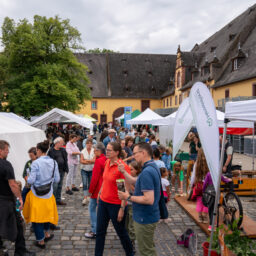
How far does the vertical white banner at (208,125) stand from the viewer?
13.0 feet

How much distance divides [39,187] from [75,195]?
12.2 ft

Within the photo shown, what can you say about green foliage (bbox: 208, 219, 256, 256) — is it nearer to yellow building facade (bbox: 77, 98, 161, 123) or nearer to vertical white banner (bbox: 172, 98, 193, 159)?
vertical white banner (bbox: 172, 98, 193, 159)

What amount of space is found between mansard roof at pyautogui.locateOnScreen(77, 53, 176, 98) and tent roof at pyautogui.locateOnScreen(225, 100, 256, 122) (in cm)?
4294

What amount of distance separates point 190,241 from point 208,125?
211cm

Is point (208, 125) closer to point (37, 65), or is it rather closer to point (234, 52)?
point (37, 65)

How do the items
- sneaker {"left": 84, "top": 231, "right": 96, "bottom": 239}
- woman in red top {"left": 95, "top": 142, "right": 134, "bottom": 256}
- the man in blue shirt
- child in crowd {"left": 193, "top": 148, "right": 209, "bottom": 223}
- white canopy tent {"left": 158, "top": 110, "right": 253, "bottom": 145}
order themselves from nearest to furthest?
the man in blue shirt, woman in red top {"left": 95, "top": 142, "right": 134, "bottom": 256}, sneaker {"left": 84, "top": 231, "right": 96, "bottom": 239}, child in crowd {"left": 193, "top": 148, "right": 209, "bottom": 223}, white canopy tent {"left": 158, "top": 110, "right": 253, "bottom": 145}

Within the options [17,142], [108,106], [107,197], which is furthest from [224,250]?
[108,106]

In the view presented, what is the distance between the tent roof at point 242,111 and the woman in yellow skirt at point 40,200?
3.21 metres

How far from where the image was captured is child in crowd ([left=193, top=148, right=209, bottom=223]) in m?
5.89

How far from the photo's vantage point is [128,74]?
48.6m

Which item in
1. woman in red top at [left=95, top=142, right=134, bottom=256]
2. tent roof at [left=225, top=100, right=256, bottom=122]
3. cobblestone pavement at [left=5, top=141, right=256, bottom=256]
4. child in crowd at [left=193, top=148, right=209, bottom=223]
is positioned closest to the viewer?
woman in red top at [left=95, top=142, right=134, bottom=256]

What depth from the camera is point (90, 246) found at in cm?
487

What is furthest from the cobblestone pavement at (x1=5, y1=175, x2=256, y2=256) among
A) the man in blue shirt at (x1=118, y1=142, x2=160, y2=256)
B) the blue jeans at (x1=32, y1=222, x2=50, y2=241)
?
the man in blue shirt at (x1=118, y1=142, x2=160, y2=256)

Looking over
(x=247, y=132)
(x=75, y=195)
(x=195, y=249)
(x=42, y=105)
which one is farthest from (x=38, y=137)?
(x=42, y=105)
